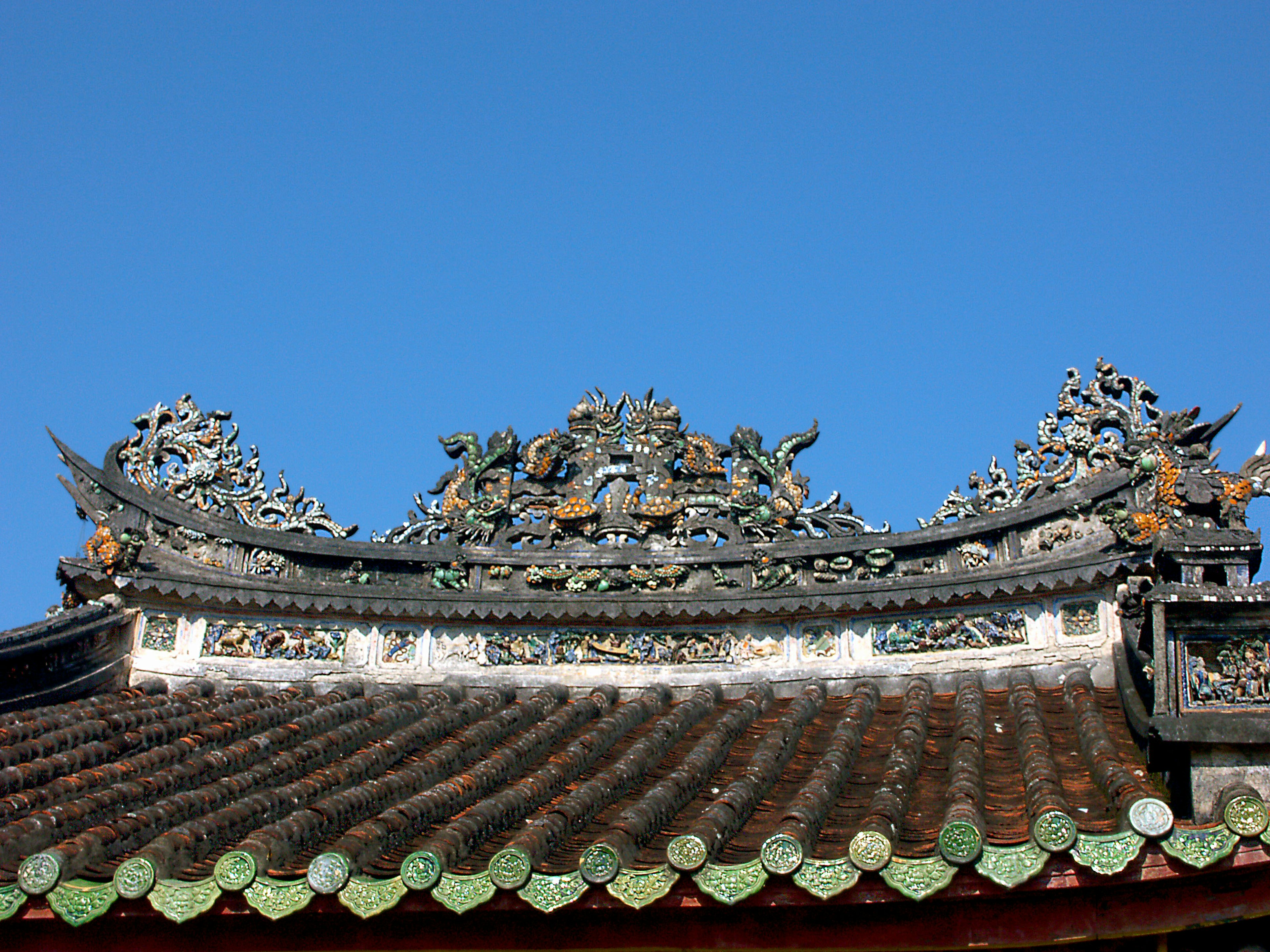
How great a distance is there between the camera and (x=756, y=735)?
31.1ft

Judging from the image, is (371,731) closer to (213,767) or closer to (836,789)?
(213,767)

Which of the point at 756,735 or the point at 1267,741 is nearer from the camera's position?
the point at 1267,741

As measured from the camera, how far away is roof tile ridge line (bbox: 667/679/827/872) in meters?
5.68

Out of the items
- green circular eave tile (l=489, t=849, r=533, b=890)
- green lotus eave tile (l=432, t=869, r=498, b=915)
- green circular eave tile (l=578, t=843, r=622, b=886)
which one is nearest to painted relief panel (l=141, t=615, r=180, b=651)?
green lotus eave tile (l=432, t=869, r=498, b=915)

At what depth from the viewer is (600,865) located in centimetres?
570

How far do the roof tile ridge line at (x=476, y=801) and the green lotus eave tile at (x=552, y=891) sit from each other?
43 centimetres

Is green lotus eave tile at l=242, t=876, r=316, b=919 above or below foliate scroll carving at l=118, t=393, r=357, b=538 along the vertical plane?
below

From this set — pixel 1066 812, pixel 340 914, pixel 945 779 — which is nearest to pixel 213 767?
pixel 340 914

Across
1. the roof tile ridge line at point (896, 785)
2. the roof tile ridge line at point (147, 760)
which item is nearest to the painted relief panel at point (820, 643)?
the roof tile ridge line at point (896, 785)

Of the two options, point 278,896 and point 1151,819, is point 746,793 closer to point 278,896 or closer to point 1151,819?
point 1151,819

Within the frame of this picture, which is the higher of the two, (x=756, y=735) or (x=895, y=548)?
(x=895, y=548)

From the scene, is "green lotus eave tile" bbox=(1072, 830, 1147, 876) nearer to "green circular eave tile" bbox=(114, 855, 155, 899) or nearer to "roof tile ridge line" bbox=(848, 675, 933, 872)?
"roof tile ridge line" bbox=(848, 675, 933, 872)

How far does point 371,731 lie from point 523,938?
3.73m

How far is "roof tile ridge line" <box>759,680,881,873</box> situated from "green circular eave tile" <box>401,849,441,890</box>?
4.91 ft
